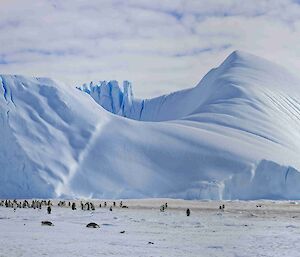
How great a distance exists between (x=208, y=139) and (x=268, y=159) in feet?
20.6

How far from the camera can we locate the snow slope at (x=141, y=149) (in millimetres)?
50375

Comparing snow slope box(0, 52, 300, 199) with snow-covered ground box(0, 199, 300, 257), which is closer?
snow-covered ground box(0, 199, 300, 257)

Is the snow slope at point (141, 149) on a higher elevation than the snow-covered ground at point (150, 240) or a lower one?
higher

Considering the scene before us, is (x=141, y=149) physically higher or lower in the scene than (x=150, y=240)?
higher

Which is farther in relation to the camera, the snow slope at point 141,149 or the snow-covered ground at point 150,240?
the snow slope at point 141,149

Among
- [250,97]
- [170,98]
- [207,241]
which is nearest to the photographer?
[207,241]

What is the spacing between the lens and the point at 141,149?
55000 mm

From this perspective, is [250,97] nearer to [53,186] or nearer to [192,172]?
[192,172]

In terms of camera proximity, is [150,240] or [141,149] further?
[141,149]

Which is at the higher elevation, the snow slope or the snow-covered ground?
the snow slope

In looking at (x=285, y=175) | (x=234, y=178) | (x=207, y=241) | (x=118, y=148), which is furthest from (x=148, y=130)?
(x=207, y=241)

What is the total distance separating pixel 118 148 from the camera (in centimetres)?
5469

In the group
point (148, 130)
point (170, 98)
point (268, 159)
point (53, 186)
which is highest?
point (170, 98)

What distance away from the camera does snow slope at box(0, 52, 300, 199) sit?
165 feet
